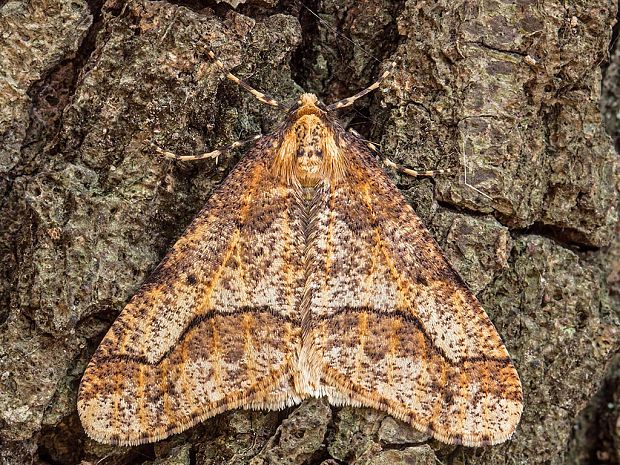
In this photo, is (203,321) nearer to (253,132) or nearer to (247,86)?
(253,132)

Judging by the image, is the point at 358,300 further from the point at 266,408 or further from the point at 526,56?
the point at 526,56

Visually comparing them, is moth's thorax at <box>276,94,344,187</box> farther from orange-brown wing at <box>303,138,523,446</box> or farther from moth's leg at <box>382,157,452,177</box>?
moth's leg at <box>382,157,452,177</box>

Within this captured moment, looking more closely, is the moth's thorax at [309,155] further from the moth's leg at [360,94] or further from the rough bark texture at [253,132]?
the rough bark texture at [253,132]

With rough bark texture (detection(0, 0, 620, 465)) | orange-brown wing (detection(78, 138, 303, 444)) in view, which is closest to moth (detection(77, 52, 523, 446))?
orange-brown wing (detection(78, 138, 303, 444))

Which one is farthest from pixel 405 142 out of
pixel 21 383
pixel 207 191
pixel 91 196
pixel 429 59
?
pixel 21 383

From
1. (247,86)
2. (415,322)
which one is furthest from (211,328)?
(247,86)

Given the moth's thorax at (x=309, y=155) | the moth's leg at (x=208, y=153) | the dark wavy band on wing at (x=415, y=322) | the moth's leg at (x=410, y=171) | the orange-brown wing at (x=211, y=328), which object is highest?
the moth's leg at (x=410, y=171)

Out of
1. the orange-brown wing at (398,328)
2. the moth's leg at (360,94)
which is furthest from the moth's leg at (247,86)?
the orange-brown wing at (398,328)
